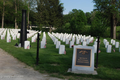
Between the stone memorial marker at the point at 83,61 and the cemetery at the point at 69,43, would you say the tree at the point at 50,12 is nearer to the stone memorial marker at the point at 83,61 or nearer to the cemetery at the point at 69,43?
the cemetery at the point at 69,43

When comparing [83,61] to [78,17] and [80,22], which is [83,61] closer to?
[80,22]

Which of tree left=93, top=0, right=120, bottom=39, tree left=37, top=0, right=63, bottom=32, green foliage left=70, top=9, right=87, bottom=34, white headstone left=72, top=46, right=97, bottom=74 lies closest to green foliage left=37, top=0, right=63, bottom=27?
tree left=37, top=0, right=63, bottom=32

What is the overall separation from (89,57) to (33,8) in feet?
176

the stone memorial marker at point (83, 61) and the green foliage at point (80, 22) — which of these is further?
the green foliage at point (80, 22)

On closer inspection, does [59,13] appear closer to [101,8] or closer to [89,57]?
[101,8]

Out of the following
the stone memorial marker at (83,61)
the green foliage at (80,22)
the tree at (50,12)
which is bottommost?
the stone memorial marker at (83,61)

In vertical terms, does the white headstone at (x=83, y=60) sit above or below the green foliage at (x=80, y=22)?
below

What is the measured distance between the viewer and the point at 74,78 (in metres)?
5.11

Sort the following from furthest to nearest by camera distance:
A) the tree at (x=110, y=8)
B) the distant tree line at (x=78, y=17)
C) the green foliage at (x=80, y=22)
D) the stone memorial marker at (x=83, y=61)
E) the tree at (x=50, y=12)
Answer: the tree at (x=50, y=12), the green foliage at (x=80, y=22), the distant tree line at (x=78, y=17), the tree at (x=110, y=8), the stone memorial marker at (x=83, y=61)

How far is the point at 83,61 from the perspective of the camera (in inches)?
231

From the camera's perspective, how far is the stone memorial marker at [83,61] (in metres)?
5.77

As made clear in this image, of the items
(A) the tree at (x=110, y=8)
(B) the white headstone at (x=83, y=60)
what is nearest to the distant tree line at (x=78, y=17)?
(A) the tree at (x=110, y=8)

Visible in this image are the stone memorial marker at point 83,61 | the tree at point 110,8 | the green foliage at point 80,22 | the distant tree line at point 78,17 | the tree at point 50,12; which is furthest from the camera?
the tree at point 50,12

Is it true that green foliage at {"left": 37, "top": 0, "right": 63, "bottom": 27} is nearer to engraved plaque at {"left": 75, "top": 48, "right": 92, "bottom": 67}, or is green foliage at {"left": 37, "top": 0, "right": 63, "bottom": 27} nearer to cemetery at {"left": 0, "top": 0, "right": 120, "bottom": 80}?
cemetery at {"left": 0, "top": 0, "right": 120, "bottom": 80}
